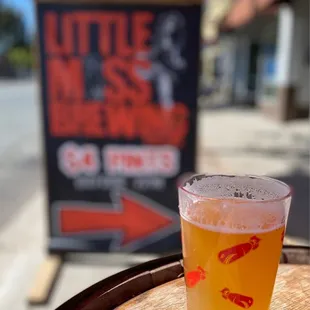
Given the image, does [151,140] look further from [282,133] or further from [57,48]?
[282,133]

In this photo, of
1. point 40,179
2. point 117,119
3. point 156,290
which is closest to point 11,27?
point 40,179

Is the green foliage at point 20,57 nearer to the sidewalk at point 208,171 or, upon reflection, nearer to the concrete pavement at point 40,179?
the concrete pavement at point 40,179

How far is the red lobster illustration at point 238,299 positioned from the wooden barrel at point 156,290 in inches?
7.7

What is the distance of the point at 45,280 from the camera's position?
287cm

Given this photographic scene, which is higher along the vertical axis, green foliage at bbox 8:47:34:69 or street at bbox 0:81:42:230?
green foliage at bbox 8:47:34:69

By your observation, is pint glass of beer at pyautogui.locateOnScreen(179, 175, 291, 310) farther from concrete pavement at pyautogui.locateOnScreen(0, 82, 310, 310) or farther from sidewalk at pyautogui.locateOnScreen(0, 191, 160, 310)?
sidewalk at pyautogui.locateOnScreen(0, 191, 160, 310)

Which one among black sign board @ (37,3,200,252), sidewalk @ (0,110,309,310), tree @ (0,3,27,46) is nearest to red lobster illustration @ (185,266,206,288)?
sidewalk @ (0,110,309,310)

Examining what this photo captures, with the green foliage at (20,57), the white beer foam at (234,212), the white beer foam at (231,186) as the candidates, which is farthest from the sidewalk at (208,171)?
the green foliage at (20,57)

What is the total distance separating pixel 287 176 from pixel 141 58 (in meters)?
3.57

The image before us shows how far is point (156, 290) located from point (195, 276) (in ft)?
0.82

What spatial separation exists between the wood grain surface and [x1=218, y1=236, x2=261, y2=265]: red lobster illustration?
0.26m

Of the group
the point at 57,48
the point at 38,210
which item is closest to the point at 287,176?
the point at 38,210

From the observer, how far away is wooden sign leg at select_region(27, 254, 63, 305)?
107 inches

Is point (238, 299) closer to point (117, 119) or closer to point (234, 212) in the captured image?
point (234, 212)
